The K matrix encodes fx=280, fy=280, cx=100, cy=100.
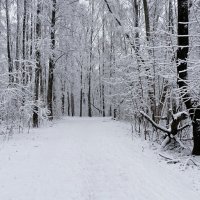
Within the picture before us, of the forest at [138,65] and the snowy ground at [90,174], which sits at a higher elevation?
the forest at [138,65]

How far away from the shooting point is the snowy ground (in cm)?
556

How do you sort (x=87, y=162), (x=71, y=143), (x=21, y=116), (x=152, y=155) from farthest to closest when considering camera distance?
1. (x=21, y=116)
2. (x=71, y=143)
3. (x=152, y=155)
4. (x=87, y=162)

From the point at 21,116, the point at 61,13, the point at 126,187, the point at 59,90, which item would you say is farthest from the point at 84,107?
the point at 126,187

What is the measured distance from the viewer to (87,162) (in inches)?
311

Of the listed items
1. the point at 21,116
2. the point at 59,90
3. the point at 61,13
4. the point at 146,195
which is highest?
the point at 61,13

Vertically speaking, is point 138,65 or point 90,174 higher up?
point 138,65

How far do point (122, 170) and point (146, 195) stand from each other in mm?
1706

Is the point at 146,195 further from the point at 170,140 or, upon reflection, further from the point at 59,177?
the point at 170,140

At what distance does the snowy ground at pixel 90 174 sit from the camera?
5.56 meters

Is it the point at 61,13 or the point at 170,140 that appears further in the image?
the point at 61,13

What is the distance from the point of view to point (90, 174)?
682 cm

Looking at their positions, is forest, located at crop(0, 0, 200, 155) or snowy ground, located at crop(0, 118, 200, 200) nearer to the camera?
snowy ground, located at crop(0, 118, 200, 200)

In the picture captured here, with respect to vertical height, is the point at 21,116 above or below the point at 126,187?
above

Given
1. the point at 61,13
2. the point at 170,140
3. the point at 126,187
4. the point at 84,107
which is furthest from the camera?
the point at 84,107
